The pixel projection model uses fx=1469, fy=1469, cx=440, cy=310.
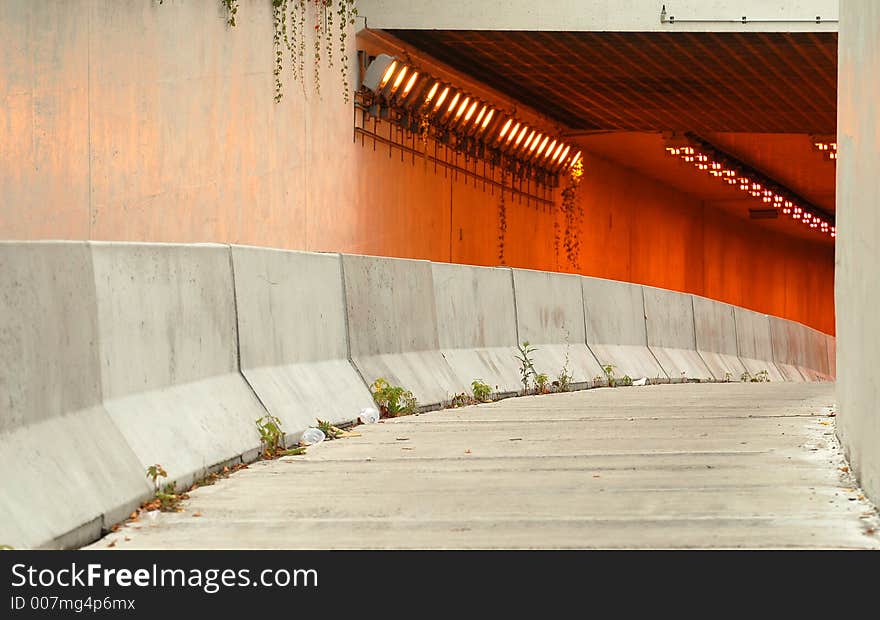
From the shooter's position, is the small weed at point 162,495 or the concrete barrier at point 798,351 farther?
the concrete barrier at point 798,351

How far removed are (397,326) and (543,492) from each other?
16.6 ft

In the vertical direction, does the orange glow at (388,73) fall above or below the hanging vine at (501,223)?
above

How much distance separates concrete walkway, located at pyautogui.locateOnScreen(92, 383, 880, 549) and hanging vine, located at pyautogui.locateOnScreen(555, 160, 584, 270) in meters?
26.3

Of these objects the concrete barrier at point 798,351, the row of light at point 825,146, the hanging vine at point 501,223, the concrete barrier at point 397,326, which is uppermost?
the row of light at point 825,146

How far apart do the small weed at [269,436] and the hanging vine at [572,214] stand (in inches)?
1115

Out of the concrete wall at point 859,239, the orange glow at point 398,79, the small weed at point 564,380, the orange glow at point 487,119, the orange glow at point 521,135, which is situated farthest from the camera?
the orange glow at point 521,135

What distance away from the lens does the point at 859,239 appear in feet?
20.4

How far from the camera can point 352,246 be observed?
2448 cm

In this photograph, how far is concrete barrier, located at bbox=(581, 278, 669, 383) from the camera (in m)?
16.6

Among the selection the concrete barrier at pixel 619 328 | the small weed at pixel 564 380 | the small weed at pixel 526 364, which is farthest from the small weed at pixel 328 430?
the concrete barrier at pixel 619 328

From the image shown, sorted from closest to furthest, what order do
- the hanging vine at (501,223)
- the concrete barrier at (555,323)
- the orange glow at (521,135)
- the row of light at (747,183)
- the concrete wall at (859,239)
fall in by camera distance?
the concrete wall at (859,239), the concrete barrier at (555,323), the hanging vine at (501,223), the orange glow at (521,135), the row of light at (747,183)

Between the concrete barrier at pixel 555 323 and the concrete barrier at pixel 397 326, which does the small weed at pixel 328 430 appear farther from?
the concrete barrier at pixel 555 323

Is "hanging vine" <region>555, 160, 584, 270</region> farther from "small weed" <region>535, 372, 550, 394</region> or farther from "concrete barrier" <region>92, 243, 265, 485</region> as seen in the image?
"concrete barrier" <region>92, 243, 265, 485</region>

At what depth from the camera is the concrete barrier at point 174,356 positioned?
616cm
